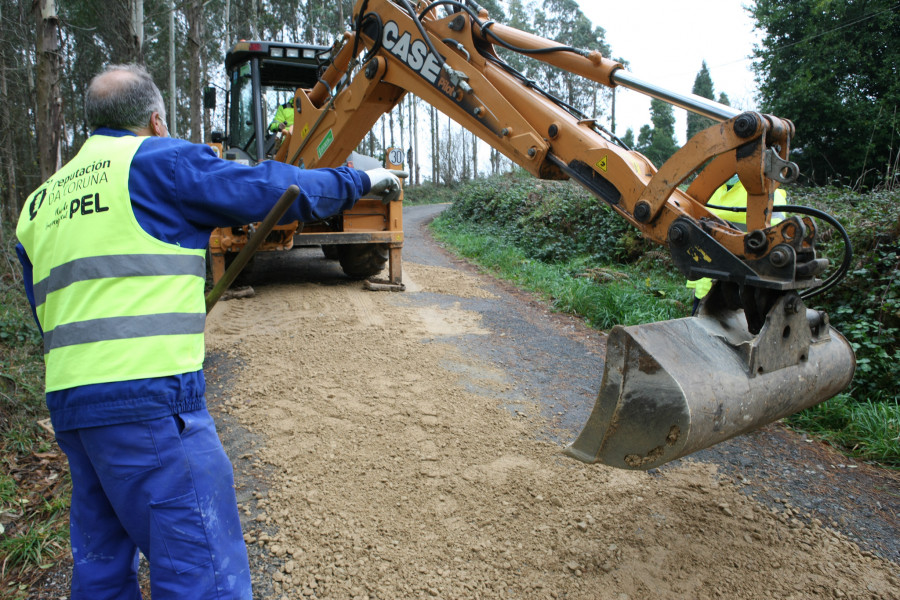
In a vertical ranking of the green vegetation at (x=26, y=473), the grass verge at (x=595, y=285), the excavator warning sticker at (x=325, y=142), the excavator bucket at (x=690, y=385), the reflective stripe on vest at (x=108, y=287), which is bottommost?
the green vegetation at (x=26, y=473)

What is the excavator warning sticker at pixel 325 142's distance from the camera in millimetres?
4711

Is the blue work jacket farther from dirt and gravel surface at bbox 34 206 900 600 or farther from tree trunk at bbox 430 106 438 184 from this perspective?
tree trunk at bbox 430 106 438 184

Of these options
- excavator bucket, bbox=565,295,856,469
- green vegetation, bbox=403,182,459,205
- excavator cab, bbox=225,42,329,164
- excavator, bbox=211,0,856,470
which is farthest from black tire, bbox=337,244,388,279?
green vegetation, bbox=403,182,459,205

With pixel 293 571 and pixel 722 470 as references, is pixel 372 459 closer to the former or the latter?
pixel 293 571

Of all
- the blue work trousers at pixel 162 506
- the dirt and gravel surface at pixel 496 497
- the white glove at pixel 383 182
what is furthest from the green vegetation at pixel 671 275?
the blue work trousers at pixel 162 506

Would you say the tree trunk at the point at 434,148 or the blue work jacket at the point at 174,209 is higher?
the tree trunk at the point at 434,148

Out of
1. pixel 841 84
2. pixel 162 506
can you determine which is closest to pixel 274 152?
pixel 162 506

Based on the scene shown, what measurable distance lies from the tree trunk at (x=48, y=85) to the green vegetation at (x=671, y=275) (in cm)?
591

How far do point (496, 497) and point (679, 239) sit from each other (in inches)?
58.6

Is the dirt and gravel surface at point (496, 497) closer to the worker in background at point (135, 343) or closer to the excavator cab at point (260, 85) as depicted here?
the worker in background at point (135, 343)

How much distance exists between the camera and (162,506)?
1.59 m

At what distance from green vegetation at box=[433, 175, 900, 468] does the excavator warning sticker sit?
346 cm

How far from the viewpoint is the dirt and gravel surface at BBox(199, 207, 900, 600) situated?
232cm

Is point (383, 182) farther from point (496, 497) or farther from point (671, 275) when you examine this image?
point (671, 275)
